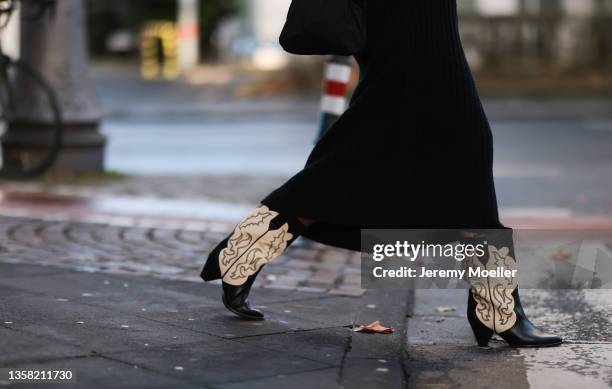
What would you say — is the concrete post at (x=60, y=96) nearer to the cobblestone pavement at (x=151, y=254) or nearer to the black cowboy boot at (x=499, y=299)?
the cobblestone pavement at (x=151, y=254)

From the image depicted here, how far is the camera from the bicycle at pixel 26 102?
9.55 meters

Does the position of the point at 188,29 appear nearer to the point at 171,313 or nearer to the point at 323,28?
the point at 171,313

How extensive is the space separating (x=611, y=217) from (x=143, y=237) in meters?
3.17

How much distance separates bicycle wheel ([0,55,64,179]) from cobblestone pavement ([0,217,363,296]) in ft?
7.35

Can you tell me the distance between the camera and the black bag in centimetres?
418

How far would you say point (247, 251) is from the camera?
4484 millimetres

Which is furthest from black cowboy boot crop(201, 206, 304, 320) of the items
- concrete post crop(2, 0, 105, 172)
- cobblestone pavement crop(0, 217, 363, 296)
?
concrete post crop(2, 0, 105, 172)

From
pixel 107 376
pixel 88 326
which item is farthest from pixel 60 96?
pixel 107 376

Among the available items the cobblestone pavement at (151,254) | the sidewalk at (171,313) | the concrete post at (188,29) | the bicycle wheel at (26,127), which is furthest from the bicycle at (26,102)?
the concrete post at (188,29)

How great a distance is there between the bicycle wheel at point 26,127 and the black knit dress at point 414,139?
18.8 ft

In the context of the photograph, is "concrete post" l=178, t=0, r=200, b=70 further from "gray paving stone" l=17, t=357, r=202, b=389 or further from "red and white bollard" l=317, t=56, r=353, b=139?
"gray paving stone" l=17, t=357, r=202, b=389

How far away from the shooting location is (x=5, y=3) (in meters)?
8.23

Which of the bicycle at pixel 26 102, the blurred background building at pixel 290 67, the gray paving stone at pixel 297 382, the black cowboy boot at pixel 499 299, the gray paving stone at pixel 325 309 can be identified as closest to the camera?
the gray paving stone at pixel 297 382

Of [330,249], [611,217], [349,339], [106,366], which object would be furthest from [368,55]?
[611,217]
